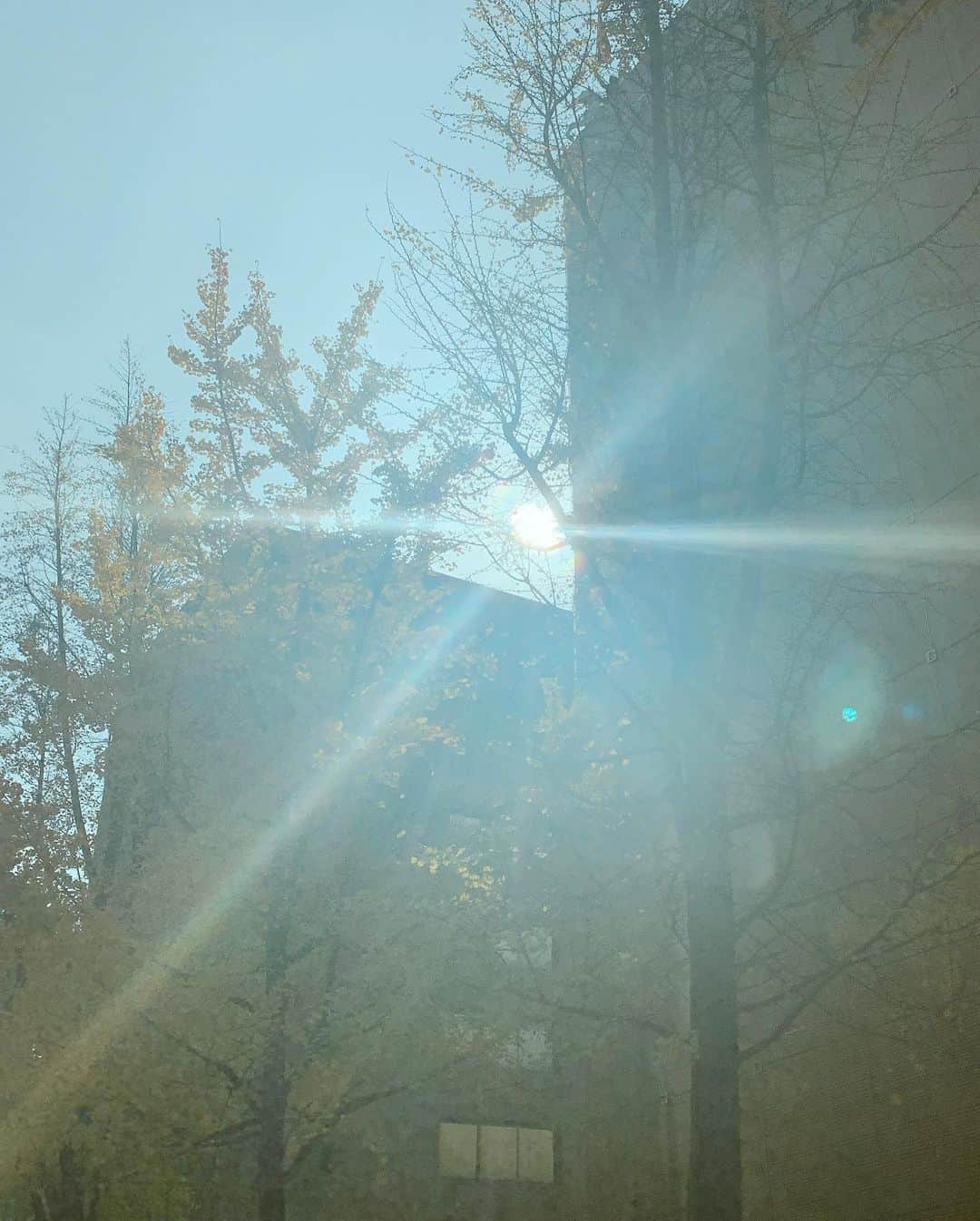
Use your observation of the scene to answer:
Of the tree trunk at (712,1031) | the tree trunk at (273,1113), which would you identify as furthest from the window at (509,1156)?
the tree trunk at (712,1031)

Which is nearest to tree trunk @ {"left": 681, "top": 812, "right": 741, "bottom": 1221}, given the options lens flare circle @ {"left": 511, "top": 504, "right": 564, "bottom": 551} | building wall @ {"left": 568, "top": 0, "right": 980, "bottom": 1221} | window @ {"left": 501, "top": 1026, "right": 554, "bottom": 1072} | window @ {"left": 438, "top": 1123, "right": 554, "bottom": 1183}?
building wall @ {"left": 568, "top": 0, "right": 980, "bottom": 1221}

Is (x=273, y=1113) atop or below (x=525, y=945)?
below

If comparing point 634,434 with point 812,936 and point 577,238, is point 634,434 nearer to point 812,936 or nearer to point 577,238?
point 577,238

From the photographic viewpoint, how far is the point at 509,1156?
10.3 m

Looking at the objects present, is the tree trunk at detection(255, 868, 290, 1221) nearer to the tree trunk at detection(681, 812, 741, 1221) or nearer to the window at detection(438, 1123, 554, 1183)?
the tree trunk at detection(681, 812, 741, 1221)

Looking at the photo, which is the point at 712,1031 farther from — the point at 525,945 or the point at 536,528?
the point at 536,528

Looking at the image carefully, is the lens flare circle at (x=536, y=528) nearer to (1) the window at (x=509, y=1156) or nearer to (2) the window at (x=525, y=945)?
(2) the window at (x=525, y=945)

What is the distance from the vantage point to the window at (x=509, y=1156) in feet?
32.0

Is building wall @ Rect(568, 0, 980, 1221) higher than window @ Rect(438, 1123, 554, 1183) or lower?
higher

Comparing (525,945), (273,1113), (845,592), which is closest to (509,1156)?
(273,1113)

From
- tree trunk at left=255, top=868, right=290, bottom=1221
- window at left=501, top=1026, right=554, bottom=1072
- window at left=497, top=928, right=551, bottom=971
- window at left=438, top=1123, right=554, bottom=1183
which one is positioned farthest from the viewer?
window at left=438, top=1123, right=554, bottom=1183

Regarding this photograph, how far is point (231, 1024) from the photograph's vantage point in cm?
618

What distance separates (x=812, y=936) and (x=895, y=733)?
339 centimetres

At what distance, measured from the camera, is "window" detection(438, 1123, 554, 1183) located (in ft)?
32.0
